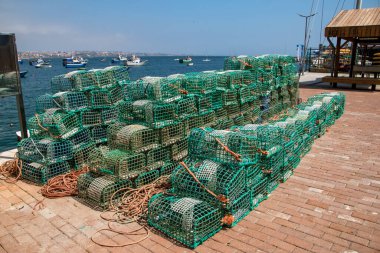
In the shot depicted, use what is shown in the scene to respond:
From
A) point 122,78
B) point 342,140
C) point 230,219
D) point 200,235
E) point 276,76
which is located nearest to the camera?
point 200,235

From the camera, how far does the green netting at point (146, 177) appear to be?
5625 millimetres

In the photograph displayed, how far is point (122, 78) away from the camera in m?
7.84

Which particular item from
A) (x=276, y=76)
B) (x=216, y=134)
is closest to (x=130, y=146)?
(x=216, y=134)

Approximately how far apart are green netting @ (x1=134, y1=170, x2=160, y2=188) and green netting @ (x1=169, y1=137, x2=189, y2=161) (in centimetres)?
50

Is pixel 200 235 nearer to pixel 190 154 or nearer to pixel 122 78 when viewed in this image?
pixel 190 154

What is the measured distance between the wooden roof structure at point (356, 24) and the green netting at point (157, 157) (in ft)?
48.9

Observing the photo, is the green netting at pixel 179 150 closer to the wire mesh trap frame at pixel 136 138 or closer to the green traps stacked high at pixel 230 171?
the wire mesh trap frame at pixel 136 138

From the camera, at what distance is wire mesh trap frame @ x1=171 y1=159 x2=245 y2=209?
14.8 feet

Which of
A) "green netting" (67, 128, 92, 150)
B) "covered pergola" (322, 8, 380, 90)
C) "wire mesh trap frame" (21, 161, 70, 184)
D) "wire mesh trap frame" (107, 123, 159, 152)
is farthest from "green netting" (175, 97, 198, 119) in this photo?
"covered pergola" (322, 8, 380, 90)

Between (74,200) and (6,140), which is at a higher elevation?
(74,200)

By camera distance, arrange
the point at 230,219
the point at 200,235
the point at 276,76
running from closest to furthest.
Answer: the point at 200,235 < the point at 230,219 < the point at 276,76

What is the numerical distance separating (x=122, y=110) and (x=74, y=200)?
6.86 feet

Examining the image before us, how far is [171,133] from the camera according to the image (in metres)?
6.19

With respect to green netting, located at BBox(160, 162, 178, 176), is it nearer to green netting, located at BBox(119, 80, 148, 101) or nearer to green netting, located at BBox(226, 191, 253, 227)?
green netting, located at BBox(119, 80, 148, 101)
